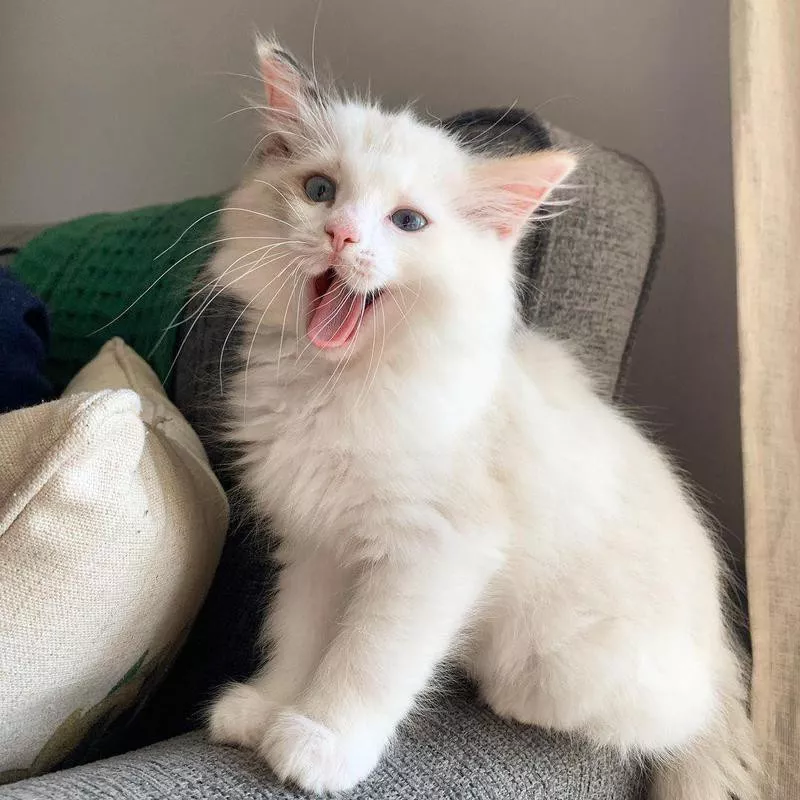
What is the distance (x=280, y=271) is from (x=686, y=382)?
90 cm

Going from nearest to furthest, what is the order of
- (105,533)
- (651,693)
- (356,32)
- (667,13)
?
(105,533) < (651,693) < (667,13) < (356,32)

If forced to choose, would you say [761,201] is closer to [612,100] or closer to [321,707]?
[612,100]

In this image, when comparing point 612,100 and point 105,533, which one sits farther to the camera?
point 612,100

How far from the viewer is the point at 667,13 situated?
1301 millimetres

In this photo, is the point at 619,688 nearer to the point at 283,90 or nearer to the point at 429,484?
the point at 429,484

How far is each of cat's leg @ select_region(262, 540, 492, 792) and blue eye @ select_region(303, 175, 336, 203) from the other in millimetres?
431

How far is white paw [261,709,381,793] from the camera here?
0.74 metres

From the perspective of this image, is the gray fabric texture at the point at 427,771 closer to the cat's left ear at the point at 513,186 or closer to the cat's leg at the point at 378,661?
the cat's leg at the point at 378,661

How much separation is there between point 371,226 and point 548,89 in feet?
2.63

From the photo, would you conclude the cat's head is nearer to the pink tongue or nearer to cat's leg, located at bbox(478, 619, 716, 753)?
the pink tongue

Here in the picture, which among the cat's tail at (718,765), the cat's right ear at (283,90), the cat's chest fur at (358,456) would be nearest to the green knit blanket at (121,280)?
the cat's right ear at (283,90)

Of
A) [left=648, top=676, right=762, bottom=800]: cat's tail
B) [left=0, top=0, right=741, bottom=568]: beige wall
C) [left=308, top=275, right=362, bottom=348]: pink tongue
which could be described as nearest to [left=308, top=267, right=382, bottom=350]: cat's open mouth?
[left=308, top=275, right=362, bottom=348]: pink tongue

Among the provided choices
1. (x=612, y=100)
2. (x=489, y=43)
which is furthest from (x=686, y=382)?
(x=489, y=43)

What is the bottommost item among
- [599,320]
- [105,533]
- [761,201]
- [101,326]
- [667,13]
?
[101,326]
